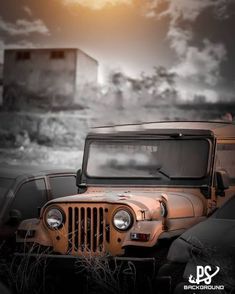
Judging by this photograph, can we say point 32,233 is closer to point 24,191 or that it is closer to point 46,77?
point 24,191

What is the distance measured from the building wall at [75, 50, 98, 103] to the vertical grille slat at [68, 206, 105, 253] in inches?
61.6

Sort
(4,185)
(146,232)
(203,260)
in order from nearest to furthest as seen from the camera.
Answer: (203,260) → (146,232) → (4,185)

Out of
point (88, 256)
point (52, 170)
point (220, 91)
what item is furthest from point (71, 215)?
point (220, 91)

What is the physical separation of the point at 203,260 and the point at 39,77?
8.53 ft

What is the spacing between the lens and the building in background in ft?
18.5

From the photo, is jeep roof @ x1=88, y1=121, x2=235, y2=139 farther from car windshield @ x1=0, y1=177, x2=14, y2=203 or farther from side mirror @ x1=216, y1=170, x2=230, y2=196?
car windshield @ x1=0, y1=177, x2=14, y2=203

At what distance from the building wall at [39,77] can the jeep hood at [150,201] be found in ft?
4.41

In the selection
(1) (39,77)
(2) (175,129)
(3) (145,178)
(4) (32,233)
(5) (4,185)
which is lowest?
(4) (32,233)

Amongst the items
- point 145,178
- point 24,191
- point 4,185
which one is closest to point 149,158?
point 145,178

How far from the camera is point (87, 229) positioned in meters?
4.28

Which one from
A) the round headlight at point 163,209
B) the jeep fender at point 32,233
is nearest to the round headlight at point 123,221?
the round headlight at point 163,209

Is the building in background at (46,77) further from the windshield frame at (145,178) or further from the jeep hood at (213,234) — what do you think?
the jeep hood at (213,234)

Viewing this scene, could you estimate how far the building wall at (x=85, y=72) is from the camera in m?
5.59

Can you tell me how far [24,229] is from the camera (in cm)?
457
